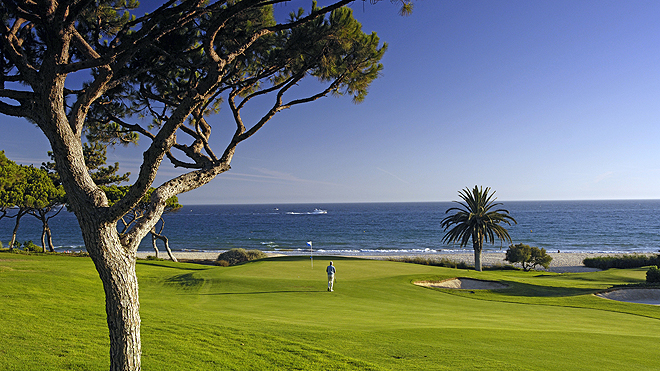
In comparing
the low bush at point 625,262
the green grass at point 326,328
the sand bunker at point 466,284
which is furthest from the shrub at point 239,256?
the low bush at point 625,262

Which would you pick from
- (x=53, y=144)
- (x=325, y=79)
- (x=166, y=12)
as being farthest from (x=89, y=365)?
(x=325, y=79)

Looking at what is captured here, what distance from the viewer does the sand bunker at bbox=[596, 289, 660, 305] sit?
1748cm

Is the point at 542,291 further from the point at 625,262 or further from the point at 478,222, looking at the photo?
the point at 625,262

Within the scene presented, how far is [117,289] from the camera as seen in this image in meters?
4.53

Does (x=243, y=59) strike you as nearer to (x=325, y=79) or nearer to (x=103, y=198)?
(x=325, y=79)

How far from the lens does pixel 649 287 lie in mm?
18625

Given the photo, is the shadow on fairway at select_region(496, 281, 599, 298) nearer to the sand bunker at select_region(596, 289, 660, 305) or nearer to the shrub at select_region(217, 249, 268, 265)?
the sand bunker at select_region(596, 289, 660, 305)

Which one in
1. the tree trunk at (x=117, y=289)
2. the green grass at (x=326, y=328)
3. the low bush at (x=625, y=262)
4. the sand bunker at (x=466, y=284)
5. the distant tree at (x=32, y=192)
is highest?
the distant tree at (x=32, y=192)

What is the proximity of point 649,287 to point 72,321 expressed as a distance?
24.2 m

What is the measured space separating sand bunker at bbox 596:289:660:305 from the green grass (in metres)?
1.30

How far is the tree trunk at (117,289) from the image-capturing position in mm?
4434

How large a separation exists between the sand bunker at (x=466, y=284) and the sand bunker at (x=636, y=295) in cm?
451

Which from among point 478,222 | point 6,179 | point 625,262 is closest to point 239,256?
point 6,179

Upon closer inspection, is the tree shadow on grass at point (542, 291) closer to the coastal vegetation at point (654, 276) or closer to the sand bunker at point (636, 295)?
the sand bunker at point (636, 295)
